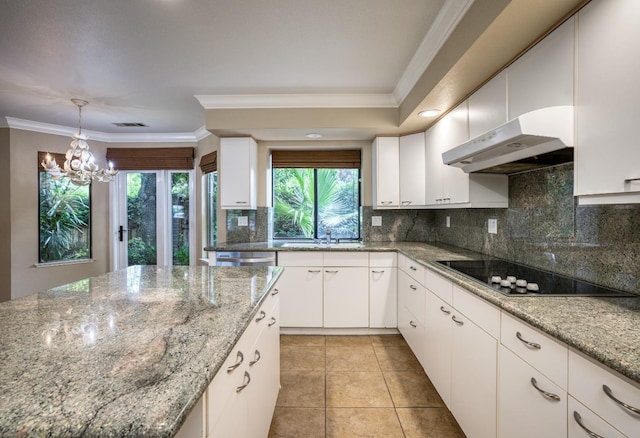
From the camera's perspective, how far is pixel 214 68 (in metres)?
2.42

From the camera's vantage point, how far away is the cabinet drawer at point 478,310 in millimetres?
1303

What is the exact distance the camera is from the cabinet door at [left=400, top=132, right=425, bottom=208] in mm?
3051

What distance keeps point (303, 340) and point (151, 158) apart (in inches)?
133

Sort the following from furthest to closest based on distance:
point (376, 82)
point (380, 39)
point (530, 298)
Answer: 1. point (376, 82)
2. point (380, 39)
3. point (530, 298)

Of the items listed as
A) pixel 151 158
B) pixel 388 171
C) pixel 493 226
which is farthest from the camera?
pixel 151 158

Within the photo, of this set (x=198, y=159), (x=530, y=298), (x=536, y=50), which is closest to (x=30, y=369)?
(x=530, y=298)

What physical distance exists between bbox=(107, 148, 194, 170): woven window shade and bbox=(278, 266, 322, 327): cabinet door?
96.3 inches

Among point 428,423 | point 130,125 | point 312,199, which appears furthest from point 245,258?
point 130,125

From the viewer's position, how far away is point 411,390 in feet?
7.00

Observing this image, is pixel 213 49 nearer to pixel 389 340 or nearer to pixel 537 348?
pixel 537 348

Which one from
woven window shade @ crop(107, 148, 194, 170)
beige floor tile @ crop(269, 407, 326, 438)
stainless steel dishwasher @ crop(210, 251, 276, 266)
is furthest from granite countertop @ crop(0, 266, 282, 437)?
woven window shade @ crop(107, 148, 194, 170)

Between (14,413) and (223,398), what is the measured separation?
0.45 metres

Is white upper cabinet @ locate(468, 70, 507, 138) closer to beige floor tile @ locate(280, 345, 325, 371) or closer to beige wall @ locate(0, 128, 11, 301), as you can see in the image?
beige floor tile @ locate(280, 345, 325, 371)

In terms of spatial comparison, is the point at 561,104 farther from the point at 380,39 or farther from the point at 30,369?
the point at 30,369
